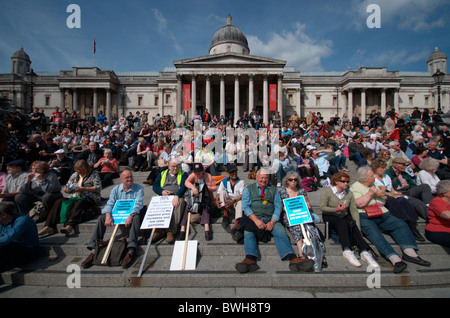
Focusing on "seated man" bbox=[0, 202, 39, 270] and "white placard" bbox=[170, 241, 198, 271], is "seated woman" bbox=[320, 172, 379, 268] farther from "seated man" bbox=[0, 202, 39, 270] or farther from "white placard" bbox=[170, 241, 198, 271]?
"seated man" bbox=[0, 202, 39, 270]

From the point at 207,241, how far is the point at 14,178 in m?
4.64

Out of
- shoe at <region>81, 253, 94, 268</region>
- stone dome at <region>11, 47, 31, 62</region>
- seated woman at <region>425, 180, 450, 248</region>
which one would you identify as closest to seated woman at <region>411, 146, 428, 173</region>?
seated woman at <region>425, 180, 450, 248</region>

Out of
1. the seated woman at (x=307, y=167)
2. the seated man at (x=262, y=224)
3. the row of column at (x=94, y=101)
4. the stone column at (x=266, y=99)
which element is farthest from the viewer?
the row of column at (x=94, y=101)

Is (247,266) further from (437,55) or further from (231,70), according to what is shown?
(437,55)

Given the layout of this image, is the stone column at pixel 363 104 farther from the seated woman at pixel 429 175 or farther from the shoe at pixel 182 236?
the shoe at pixel 182 236

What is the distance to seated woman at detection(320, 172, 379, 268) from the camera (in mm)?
3705

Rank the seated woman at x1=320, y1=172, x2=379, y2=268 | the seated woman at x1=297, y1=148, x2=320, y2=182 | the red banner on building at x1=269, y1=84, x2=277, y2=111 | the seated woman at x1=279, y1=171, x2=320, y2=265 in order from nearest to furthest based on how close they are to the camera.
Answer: the seated woman at x1=320, y1=172, x2=379, y2=268 < the seated woman at x1=279, y1=171, x2=320, y2=265 < the seated woman at x1=297, y1=148, x2=320, y2=182 < the red banner on building at x1=269, y1=84, x2=277, y2=111

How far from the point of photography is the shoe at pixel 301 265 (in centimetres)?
339

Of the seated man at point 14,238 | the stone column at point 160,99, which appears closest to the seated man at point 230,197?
the seated man at point 14,238

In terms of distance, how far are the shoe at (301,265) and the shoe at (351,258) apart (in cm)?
72

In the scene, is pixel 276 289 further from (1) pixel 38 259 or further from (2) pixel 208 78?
(2) pixel 208 78

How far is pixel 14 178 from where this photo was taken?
4.96m

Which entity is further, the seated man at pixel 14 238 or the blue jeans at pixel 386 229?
the blue jeans at pixel 386 229

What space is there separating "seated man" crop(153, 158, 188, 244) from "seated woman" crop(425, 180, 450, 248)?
4.64 metres
